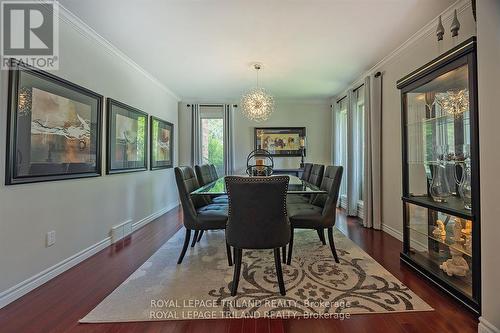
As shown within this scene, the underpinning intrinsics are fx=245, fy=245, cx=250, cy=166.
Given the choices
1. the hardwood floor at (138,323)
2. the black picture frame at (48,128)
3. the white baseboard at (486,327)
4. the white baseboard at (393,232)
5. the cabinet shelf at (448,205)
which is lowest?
the hardwood floor at (138,323)

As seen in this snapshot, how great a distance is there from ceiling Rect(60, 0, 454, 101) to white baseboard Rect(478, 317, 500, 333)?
2529mm

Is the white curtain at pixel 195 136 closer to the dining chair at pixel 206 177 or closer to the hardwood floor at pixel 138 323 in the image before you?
the dining chair at pixel 206 177

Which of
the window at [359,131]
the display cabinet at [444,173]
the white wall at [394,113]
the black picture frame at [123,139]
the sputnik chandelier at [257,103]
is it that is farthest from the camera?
the window at [359,131]

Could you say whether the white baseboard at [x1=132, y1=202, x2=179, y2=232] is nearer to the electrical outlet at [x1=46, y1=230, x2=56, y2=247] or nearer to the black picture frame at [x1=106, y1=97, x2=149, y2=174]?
the black picture frame at [x1=106, y1=97, x2=149, y2=174]

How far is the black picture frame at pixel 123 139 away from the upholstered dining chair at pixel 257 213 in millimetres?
2055

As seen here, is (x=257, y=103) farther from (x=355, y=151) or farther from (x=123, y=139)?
(x=355, y=151)

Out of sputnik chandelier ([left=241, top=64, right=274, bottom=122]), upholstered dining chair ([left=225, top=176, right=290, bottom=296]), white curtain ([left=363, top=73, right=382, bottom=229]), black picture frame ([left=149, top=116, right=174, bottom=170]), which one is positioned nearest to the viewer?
upholstered dining chair ([left=225, top=176, right=290, bottom=296])

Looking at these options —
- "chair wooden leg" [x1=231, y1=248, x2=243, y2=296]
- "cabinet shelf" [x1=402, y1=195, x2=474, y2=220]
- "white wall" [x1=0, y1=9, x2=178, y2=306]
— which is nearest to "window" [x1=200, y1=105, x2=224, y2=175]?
"white wall" [x1=0, y1=9, x2=178, y2=306]

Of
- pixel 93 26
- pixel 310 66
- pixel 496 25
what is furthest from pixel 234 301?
pixel 310 66

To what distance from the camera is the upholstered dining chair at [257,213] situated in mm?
1842

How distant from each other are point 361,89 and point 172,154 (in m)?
4.02

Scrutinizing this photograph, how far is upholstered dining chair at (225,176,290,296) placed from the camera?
184 centimetres

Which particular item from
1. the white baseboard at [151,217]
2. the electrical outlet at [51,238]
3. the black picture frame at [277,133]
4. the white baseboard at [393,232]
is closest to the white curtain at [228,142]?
the black picture frame at [277,133]

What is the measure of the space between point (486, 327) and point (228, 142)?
196 inches
